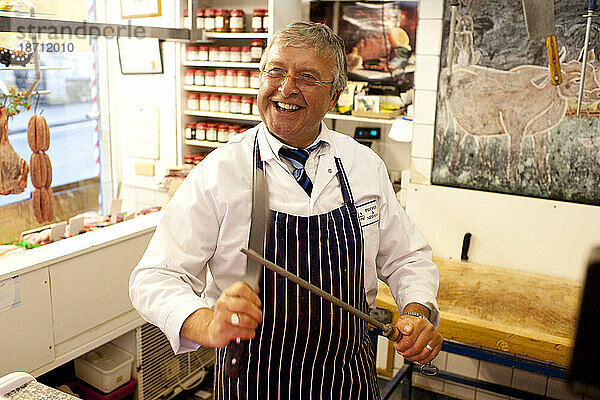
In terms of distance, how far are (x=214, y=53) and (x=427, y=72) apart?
1.63m

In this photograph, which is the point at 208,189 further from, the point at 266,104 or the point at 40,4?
the point at 40,4

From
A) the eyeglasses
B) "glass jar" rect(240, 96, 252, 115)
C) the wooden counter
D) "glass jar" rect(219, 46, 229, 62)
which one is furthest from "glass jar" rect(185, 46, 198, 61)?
the eyeglasses

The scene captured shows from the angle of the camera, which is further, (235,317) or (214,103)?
(214,103)

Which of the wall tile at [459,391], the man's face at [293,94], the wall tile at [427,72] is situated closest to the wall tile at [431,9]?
the wall tile at [427,72]

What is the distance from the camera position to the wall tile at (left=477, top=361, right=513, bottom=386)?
3436mm

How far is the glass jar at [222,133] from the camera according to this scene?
4289 mm

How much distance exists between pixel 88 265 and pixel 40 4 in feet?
5.38

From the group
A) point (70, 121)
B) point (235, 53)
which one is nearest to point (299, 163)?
point (235, 53)

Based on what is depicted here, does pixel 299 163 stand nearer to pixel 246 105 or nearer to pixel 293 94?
pixel 293 94

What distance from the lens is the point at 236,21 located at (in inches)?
158

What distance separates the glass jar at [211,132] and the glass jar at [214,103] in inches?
4.6

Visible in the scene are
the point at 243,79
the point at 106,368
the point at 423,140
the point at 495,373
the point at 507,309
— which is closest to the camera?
the point at 507,309

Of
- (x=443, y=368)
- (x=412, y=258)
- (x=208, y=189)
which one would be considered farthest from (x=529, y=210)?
(x=208, y=189)

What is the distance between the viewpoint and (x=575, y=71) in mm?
2908
